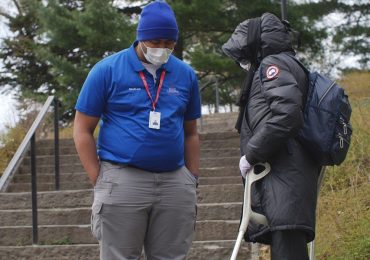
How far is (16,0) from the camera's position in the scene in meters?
21.2

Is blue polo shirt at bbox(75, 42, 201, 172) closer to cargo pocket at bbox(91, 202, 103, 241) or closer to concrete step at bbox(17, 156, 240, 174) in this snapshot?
cargo pocket at bbox(91, 202, 103, 241)

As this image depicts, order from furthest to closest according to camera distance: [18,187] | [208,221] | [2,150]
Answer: [2,150] → [18,187] → [208,221]

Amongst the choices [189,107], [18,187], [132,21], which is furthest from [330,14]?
[189,107]

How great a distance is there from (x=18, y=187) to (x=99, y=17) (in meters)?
5.14

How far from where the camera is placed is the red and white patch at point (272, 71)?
3209 millimetres

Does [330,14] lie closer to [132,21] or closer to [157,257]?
[132,21]

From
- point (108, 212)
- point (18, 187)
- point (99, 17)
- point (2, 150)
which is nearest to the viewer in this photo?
point (108, 212)

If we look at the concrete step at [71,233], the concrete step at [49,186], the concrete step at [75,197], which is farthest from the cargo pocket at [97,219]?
the concrete step at [49,186]

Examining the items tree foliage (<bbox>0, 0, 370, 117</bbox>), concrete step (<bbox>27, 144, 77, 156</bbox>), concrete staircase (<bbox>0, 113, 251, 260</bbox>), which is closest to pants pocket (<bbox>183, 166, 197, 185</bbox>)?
concrete staircase (<bbox>0, 113, 251, 260</bbox>)

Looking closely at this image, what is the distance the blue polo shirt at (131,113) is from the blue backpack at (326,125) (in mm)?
607

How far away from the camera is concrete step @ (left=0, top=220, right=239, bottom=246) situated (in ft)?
17.9

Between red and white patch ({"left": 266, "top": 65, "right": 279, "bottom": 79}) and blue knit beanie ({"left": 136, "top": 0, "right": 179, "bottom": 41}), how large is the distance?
1.50 feet

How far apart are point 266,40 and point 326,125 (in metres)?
0.50

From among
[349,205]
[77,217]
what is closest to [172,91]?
[349,205]
